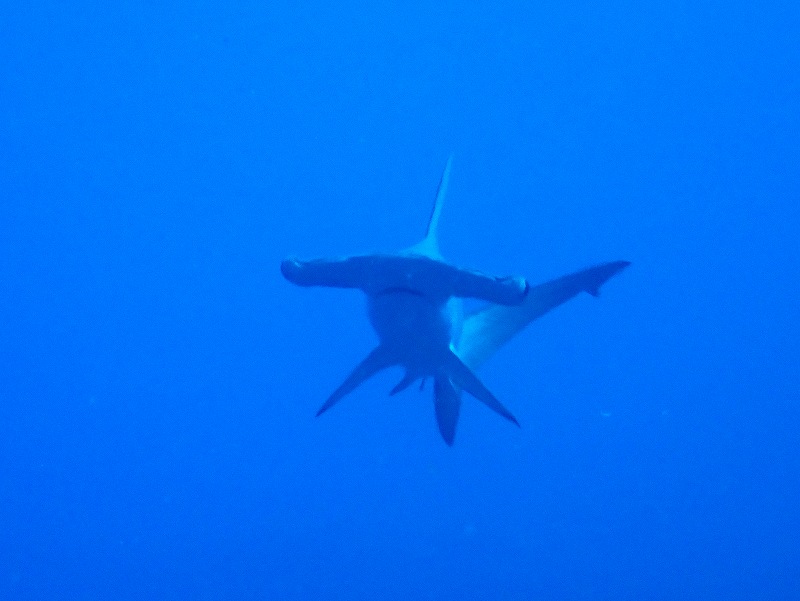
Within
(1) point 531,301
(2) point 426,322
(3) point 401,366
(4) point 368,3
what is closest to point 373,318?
(2) point 426,322

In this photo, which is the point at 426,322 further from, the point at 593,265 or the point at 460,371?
the point at 593,265

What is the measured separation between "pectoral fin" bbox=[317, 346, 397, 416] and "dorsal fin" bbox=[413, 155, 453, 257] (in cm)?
66

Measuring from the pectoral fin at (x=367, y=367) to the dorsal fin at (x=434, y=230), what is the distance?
0.66 m

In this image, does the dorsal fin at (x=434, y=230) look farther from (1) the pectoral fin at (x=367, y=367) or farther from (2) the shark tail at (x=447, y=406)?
(2) the shark tail at (x=447, y=406)

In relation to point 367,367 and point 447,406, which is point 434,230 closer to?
point 367,367

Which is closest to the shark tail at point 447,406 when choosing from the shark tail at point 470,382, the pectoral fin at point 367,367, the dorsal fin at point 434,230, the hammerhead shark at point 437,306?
the hammerhead shark at point 437,306

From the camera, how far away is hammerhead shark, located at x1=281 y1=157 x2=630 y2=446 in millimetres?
3781

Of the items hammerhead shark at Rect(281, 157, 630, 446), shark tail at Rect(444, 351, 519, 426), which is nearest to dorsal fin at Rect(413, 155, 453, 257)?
hammerhead shark at Rect(281, 157, 630, 446)

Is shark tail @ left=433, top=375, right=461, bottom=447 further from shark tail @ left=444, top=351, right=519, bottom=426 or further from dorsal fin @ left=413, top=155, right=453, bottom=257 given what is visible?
dorsal fin @ left=413, top=155, right=453, bottom=257

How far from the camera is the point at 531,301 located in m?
4.88

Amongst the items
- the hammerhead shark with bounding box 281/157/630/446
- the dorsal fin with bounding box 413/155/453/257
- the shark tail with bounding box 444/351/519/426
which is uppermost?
the dorsal fin with bounding box 413/155/453/257

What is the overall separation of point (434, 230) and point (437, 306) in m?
1.00

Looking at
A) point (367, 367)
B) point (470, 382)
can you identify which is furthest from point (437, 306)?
point (367, 367)

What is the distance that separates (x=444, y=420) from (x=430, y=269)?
167cm
